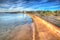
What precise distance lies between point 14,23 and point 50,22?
1.78 ft

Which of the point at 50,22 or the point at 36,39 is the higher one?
the point at 50,22

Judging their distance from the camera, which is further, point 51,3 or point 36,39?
point 51,3

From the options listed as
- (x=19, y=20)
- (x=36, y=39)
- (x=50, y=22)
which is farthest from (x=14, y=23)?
(x=50, y=22)

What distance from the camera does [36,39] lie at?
1.99 metres

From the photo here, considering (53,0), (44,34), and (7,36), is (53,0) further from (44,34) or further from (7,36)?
(7,36)

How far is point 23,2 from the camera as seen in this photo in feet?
7.00

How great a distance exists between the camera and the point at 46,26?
2.13 meters

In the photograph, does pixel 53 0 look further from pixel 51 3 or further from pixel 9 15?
pixel 9 15

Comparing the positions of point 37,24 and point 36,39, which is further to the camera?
point 37,24

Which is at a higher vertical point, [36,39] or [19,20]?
[19,20]

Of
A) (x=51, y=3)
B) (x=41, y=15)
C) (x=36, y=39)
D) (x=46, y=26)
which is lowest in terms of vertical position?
(x=36, y=39)

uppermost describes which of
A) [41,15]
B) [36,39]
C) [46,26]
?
[41,15]

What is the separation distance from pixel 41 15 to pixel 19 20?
13.6 inches

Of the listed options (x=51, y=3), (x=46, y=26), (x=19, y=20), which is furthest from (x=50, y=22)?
(x=19, y=20)
